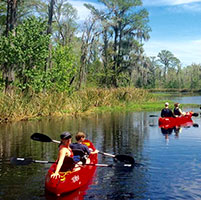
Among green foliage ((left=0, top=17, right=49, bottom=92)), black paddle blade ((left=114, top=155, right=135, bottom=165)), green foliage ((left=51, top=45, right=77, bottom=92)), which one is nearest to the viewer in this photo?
black paddle blade ((left=114, top=155, right=135, bottom=165))

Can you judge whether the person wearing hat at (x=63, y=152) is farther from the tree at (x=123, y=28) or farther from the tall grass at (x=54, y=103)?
the tree at (x=123, y=28)

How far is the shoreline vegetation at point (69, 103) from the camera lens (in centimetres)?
2295

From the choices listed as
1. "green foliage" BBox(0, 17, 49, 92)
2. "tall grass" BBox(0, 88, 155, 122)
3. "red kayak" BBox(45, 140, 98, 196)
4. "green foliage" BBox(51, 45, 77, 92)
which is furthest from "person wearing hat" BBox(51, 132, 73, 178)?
"green foliage" BBox(51, 45, 77, 92)

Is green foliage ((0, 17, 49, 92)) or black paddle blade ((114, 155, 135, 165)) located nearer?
black paddle blade ((114, 155, 135, 165))

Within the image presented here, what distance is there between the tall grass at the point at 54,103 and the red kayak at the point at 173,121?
8.69 m

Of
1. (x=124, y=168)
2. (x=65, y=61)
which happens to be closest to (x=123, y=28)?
(x=65, y=61)

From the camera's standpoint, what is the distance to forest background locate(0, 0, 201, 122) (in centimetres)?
2575

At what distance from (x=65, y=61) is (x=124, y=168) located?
2630cm

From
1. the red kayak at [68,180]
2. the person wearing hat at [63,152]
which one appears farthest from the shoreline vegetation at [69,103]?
the person wearing hat at [63,152]

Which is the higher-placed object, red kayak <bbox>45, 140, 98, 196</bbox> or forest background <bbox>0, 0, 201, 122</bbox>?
forest background <bbox>0, 0, 201, 122</bbox>

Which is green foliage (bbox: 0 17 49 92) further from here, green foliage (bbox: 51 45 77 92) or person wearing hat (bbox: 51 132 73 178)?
person wearing hat (bbox: 51 132 73 178)

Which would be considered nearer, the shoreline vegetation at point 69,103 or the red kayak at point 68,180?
the red kayak at point 68,180

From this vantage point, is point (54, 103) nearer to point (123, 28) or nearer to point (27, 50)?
point (27, 50)

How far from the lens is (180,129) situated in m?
21.1
